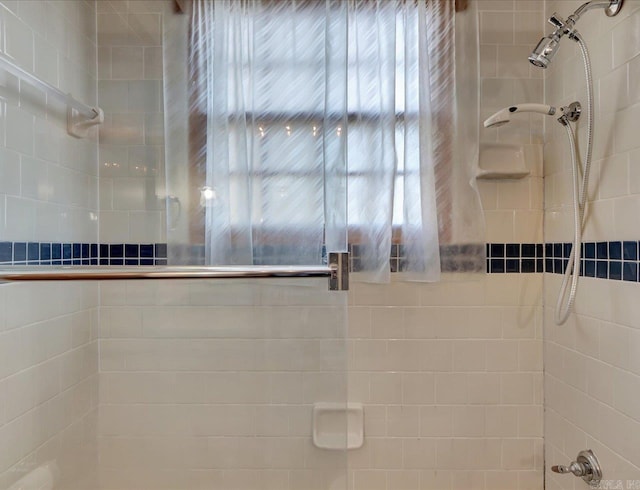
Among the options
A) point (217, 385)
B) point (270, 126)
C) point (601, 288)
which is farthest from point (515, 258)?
point (217, 385)

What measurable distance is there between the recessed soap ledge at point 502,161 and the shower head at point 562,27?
0.32 m

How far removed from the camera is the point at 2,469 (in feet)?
3.46

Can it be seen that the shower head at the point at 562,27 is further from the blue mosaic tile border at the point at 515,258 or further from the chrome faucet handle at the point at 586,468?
Answer: the chrome faucet handle at the point at 586,468

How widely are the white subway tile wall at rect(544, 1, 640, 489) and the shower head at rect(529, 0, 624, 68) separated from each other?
36 mm

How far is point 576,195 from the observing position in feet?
4.10

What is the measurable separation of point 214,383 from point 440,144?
115cm

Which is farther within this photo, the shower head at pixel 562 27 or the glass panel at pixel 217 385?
the glass panel at pixel 217 385

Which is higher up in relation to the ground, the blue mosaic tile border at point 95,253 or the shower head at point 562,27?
the shower head at point 562,27

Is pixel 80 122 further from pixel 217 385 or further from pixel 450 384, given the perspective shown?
pixel 450 384

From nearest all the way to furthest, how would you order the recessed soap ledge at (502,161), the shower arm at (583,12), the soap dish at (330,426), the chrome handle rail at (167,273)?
the chrome handle rail at (167,273), the shower arm at (583,12), the soap dish at (330,426), the recessed soap ledge at (502,161)

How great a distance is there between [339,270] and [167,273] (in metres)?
0.46

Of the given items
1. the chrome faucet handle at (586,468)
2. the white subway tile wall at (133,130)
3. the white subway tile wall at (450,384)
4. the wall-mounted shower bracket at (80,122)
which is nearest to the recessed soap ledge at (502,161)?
the white subway tile wall at (450,384)

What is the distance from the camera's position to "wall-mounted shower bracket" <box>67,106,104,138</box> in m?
1.24

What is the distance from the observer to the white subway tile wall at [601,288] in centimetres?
110
